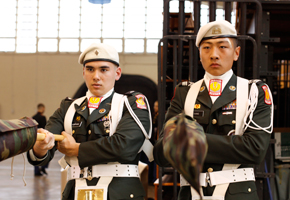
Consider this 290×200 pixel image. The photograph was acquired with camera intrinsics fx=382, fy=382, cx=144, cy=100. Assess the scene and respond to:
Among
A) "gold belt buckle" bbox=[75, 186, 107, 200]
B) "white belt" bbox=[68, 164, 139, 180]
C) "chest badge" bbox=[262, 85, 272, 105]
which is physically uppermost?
"chest badge" bbox=[262, 85, 272, 105]

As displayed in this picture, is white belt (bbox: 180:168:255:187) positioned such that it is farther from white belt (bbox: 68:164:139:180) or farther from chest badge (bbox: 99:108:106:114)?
chest badge (bbox: 99:108:106:114)

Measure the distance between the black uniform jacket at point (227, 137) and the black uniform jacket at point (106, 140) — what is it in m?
0.20

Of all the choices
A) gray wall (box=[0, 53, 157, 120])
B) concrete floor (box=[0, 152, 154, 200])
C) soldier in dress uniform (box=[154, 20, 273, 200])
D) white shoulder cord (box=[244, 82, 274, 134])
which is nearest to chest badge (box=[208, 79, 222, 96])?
soldier in dress uniform (box=[154, 20, 273, 200])

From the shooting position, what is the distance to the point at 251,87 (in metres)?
1.83

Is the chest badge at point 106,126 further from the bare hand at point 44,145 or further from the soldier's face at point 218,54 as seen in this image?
the soldier's face at point 218,54

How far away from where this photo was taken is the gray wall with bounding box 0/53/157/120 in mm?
17328

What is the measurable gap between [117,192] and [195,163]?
1.07 m

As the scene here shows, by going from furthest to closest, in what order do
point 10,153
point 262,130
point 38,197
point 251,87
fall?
point 38,197, point 251,87, point 262,130, point 10,153

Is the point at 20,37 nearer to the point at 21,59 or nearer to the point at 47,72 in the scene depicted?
the point at 21,59

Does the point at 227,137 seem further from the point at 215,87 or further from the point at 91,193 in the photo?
the point at 91,193

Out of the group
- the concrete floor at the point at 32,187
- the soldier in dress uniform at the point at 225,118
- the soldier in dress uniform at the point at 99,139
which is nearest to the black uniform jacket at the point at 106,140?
the soldier in dress uniform at the point at 99,139

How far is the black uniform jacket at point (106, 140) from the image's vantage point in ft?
6.13

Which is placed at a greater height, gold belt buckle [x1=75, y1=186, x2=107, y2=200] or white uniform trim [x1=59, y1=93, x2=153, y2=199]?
white uniform trim [x1=59, y1=93, x2=153, y2=199]

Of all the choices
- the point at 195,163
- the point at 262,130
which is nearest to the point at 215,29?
the point at 262,130
